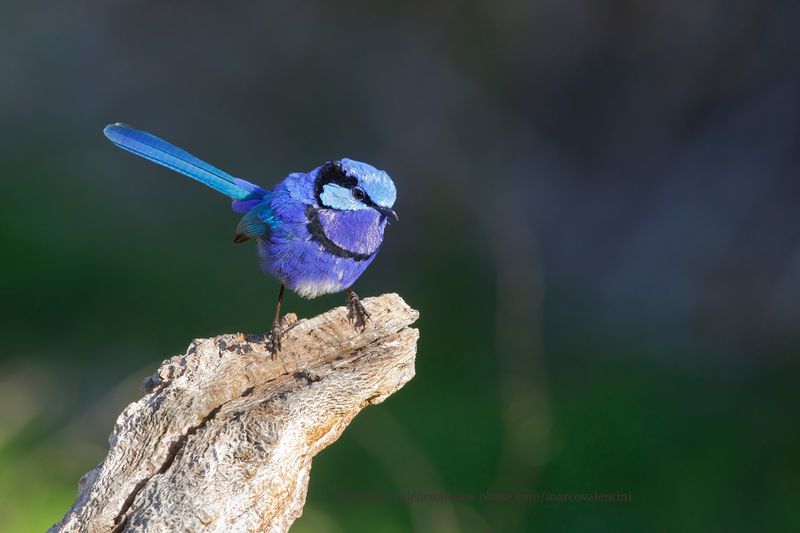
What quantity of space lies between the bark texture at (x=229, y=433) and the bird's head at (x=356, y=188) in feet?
1.49

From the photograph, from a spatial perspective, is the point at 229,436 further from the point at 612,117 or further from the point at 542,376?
the point at 612,117

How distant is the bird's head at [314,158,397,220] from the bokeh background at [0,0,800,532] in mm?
1548

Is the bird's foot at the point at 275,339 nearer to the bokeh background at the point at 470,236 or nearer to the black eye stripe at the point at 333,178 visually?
the black eye stripe at the point at 333,178

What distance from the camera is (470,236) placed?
5867 millimetres

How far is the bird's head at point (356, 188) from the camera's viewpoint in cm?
290

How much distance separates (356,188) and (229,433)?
3.01ft

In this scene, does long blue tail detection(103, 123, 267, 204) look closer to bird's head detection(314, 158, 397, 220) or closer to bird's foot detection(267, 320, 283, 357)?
bird's head detection(314, 158, 397, 220)

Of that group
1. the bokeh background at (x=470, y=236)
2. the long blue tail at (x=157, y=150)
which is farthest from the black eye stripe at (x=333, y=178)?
the bokeh background at (x=470, y=236)

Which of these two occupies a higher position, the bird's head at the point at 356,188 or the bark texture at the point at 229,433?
the bird's head at the point at 356,188

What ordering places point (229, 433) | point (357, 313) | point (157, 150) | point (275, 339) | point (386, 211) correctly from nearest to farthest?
point (229, 433) < point (275, 339) < point (357, 313) < point (386, 211) < point (157, 150)

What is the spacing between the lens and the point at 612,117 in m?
5.93

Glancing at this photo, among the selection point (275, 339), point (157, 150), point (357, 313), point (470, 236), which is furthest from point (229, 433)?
point (470, 236)

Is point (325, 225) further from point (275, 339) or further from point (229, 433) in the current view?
point (229, 433)

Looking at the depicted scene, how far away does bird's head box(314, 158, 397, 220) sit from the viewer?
9.52ft
